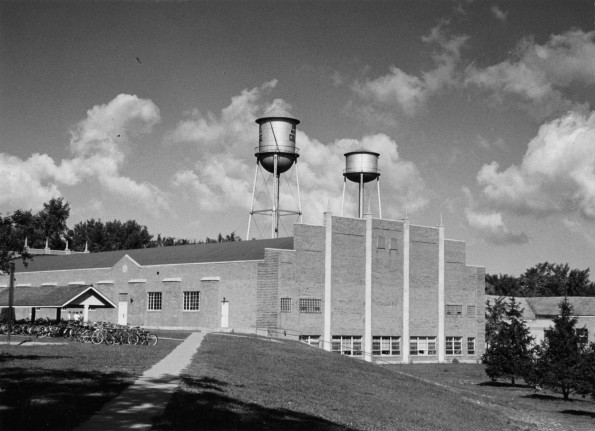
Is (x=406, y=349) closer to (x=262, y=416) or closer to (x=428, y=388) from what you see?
(x=428, y=388)

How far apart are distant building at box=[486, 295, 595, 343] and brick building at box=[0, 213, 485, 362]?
1404cm

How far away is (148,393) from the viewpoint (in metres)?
20.2

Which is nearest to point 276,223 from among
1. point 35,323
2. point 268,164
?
point 268,164

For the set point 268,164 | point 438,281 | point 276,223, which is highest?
point 268,164

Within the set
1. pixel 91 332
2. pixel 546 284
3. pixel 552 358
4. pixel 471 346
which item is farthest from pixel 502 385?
pixel 546 284

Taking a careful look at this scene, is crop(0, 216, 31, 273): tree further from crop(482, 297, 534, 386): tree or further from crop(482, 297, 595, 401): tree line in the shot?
crop(482, 297, 534, 386): tree

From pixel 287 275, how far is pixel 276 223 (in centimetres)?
965

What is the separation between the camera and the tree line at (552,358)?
39281mm

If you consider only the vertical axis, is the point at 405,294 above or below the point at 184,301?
above

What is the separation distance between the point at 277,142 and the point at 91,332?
29.2m

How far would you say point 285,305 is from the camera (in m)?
56.9

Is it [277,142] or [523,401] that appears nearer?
[523,401]

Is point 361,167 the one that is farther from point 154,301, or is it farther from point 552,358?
point 552,358

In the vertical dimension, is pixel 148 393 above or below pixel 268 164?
below
